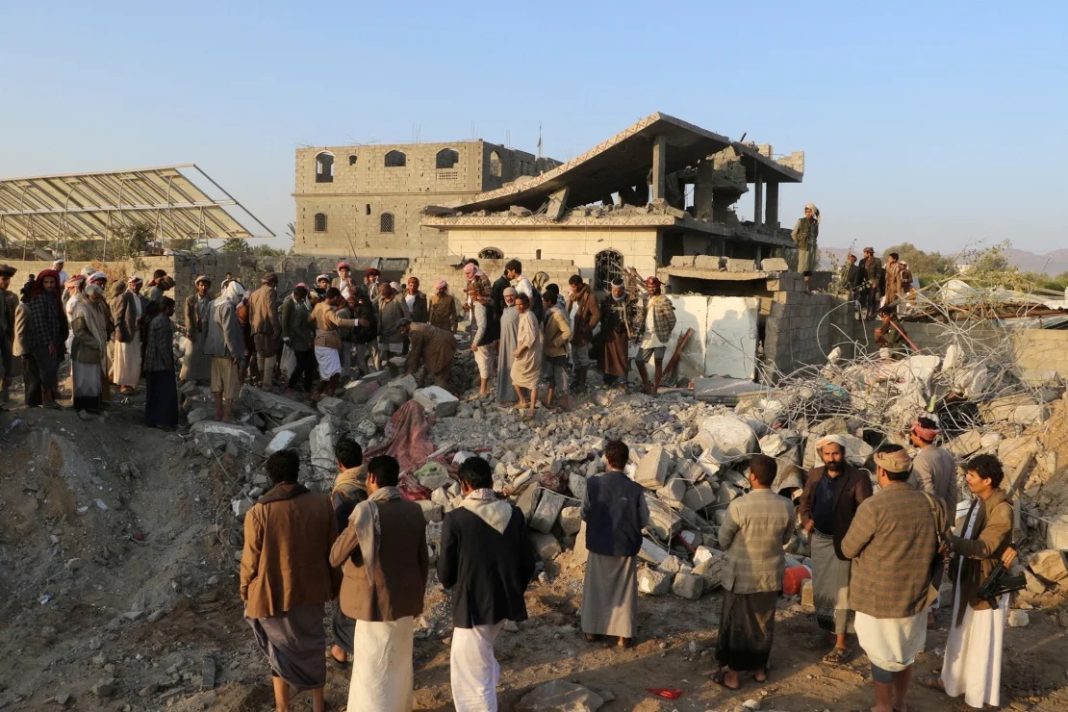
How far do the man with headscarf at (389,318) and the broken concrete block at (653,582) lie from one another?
5574 mm

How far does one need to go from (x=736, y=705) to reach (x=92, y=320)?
7.09 meters

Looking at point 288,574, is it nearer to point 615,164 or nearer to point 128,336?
point 128,336

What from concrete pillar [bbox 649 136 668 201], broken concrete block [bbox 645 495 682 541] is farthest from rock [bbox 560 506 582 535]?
concrete pillar [bbox 649 136 668 201]

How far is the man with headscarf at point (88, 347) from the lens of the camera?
331 inches

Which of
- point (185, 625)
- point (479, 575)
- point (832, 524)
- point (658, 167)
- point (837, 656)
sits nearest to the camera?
point (479, 575)

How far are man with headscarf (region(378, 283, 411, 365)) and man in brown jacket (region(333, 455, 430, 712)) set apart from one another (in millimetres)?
6590

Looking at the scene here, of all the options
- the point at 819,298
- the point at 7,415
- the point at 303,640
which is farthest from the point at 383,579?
the point at 819,298

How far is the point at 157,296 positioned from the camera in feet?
33.3

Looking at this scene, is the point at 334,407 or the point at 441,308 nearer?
the point at 334,407

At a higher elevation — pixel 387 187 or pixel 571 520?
pixel 387 187

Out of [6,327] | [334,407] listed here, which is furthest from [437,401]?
[6,327]

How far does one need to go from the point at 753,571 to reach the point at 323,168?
Answer: 40.5 metres

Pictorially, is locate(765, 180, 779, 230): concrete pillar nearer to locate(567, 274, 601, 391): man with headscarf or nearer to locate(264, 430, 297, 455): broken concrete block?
locate(567, 274, 601, 391): man with headscarf

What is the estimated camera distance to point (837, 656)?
555cm
